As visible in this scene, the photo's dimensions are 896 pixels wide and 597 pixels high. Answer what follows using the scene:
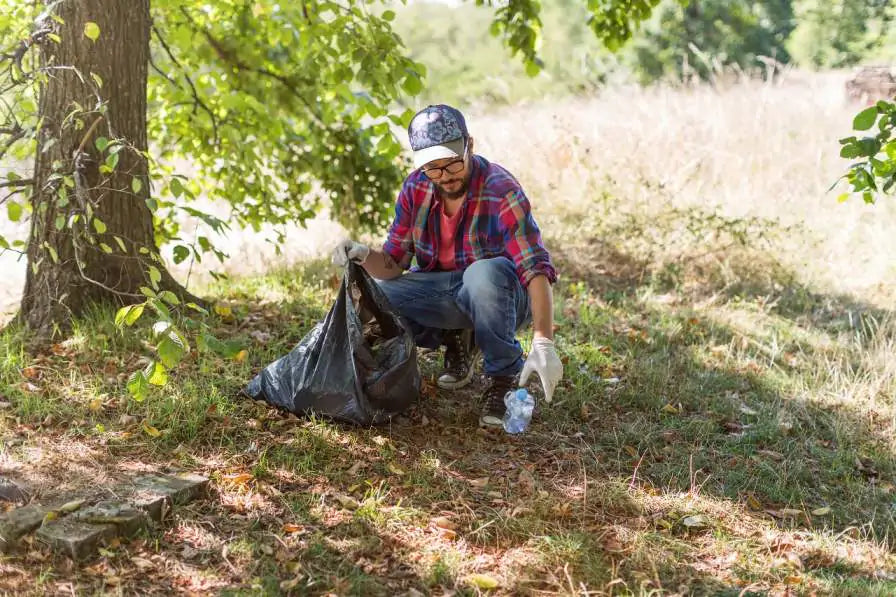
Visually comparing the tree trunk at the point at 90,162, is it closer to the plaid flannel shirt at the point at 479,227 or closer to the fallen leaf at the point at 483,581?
the plaid flannel shirt at the point at 479,227

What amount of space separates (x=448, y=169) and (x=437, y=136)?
0.14m

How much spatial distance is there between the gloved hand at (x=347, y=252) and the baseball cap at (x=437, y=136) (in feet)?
1.41

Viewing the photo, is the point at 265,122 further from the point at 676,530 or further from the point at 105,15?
the point at 676,530

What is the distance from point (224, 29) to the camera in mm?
4980

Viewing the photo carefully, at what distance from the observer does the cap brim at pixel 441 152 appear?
2.96m

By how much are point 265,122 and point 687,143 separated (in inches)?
139

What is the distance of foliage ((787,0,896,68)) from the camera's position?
73.2ft

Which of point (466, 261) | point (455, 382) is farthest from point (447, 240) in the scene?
point (455, 382)

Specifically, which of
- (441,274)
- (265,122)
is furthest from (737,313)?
(265,122)

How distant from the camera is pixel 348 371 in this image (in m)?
2.95

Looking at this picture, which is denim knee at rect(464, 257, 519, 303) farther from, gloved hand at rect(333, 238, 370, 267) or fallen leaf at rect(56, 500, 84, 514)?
fallen leaf at rect(56, 500, 84, 514)

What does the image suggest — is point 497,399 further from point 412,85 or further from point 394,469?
point 412,85

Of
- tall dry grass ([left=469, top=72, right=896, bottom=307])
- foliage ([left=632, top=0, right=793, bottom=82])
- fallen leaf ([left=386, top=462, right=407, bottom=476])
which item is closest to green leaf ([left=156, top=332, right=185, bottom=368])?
fallen leaf ([left=386, top=462, right=407, bottom=476])

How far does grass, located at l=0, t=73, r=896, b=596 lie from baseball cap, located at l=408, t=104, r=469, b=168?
1.08 meters
